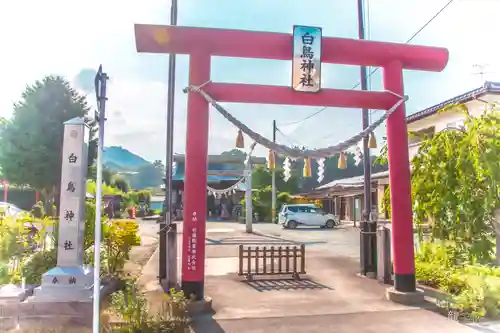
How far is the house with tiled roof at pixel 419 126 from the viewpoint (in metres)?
17.1

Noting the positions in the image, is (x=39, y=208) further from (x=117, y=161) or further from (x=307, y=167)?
(x=117, y=161)

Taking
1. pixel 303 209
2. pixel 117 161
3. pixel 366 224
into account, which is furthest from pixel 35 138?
pixel 366 224

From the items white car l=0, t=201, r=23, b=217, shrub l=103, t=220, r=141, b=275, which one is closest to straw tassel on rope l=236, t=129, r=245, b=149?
shrub l=103, t=220, r=141, b=275

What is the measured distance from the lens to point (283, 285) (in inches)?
366

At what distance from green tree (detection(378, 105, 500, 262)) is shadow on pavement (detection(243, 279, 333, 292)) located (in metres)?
3.46

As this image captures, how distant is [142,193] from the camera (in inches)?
1941

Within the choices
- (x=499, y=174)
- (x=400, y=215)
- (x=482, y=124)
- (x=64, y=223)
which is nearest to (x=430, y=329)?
(x=400, y=215)

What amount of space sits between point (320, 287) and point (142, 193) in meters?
43.0

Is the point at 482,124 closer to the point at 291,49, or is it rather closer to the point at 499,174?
the point at 499,174

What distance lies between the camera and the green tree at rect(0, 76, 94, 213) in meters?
26.3

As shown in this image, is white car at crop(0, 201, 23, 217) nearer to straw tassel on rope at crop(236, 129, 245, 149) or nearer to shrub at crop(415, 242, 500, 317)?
straw tassel on rope at crop(236, 129, 245, 149)

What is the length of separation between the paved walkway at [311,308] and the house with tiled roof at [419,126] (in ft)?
8.37

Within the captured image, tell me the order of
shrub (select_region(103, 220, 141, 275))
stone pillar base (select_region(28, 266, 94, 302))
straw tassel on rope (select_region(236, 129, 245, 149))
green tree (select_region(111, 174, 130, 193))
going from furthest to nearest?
green tree (select_region(111, 174, 130, 193)) < shrub (select_region(103, 220, 141, 275)) < straw tassel on rope (select_region(236, 129, 245, 149)) < stone pillar base (select_region(28, 266, 94, 302))

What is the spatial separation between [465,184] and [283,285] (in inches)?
189
